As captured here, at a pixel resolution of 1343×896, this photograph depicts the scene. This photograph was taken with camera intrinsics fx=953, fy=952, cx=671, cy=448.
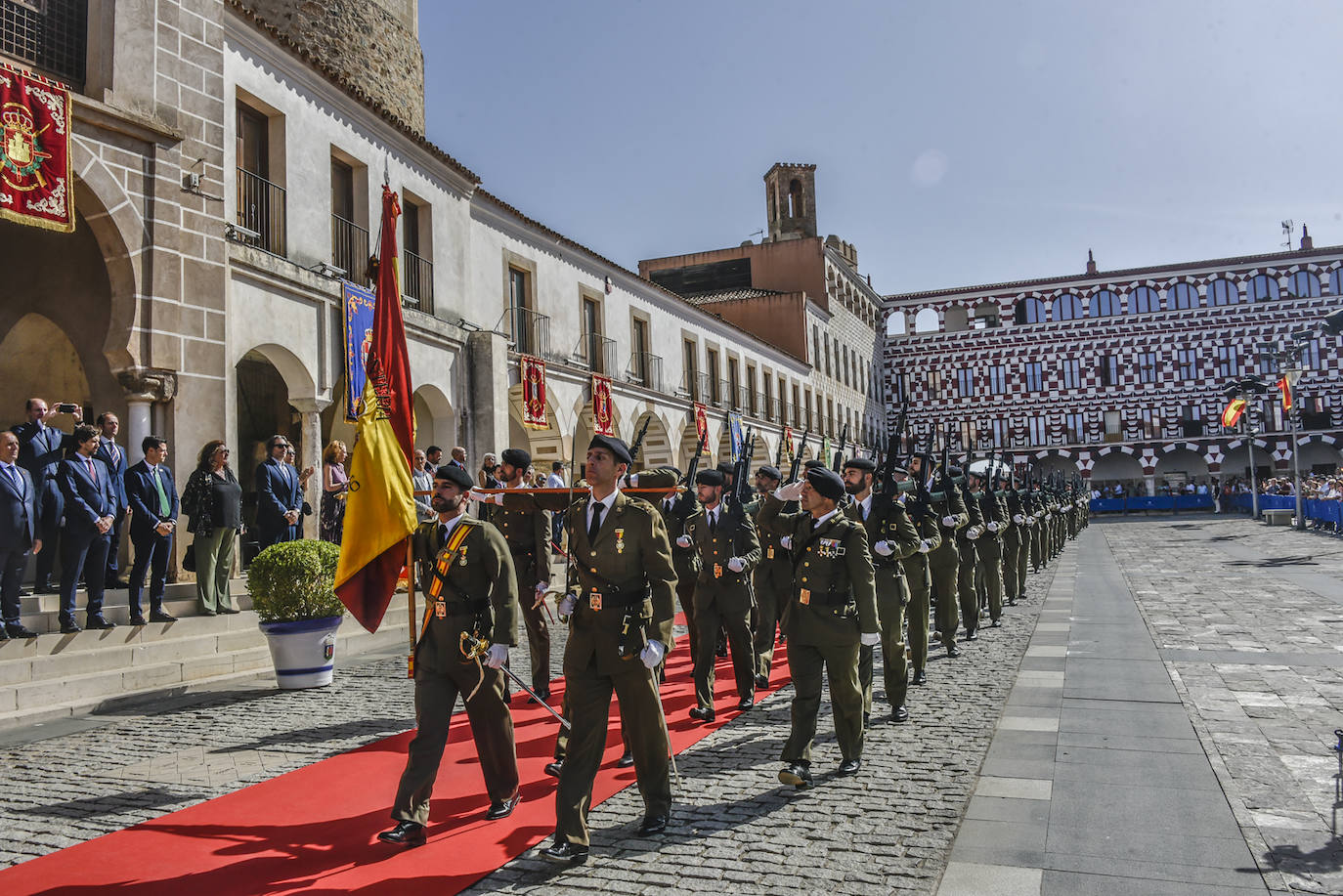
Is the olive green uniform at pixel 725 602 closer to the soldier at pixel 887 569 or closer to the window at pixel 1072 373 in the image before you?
the soldier at pixel 887 569

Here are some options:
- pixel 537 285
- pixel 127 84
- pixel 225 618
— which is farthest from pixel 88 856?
pixel 537 285

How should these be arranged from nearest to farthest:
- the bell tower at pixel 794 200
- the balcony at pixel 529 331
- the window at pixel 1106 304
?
the balcony at pixel 529 331
the bell tower at pixel 794 200
the window at pixel 1106 304

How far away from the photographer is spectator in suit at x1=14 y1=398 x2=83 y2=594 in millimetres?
8539

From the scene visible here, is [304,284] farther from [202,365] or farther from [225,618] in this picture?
[225,618]

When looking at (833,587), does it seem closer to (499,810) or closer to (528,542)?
(499,810)

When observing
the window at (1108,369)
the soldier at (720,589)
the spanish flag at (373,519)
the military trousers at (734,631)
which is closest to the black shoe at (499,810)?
the spanish flag at (373,519)

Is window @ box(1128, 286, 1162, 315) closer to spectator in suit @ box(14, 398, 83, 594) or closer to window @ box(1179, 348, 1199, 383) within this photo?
window @ box(1179, 348, 1199, 383)

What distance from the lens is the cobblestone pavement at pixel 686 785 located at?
14.1ft

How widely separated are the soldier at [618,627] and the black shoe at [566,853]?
9.8 inches

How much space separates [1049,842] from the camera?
4.51 meters

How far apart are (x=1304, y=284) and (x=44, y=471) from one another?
64.4 meters

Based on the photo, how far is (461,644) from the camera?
495 cm

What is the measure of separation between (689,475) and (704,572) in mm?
1143

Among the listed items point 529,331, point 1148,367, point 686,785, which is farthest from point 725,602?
point 1148,367
